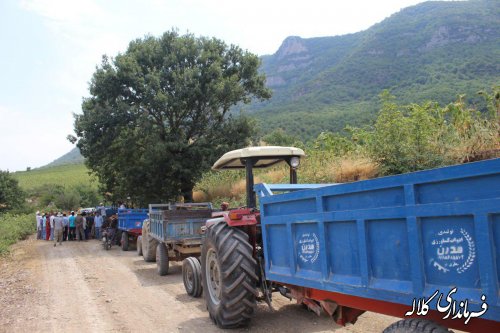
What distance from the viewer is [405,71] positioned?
6569 centimetres

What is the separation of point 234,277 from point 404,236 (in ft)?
9.71

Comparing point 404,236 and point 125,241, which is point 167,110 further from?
point 404,236

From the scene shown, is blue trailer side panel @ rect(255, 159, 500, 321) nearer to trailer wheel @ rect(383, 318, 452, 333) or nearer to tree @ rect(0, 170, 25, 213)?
trailer wheel @ rect(383, 318, 452, 333)

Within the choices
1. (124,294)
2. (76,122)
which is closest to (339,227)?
(124,294)

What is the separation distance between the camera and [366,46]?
92000mm

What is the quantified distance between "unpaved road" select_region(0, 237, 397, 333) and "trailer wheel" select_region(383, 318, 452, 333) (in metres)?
2.70

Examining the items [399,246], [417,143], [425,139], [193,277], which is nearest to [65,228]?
[193,277]

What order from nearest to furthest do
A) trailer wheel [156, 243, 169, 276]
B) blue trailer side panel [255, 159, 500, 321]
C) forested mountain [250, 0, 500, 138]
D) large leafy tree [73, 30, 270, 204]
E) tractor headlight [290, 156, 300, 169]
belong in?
blue trailer side panel [255, 159, 500, 321] < tractor headlight [290, 156, 300, 169] < trailer wheel [156, 243, 169, 276] < large leafy tree [73, 30, 270, 204] < forested mountain [250, 0, 500, 138]

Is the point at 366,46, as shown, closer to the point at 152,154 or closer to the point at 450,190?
the point at 152,154

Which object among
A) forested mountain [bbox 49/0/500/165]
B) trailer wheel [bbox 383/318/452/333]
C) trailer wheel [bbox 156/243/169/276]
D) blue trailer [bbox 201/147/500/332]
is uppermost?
forested mountain [bbox 49/0/500/165]

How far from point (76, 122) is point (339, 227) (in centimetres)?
1981

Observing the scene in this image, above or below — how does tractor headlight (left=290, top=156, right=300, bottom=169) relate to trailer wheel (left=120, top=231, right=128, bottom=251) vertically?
above

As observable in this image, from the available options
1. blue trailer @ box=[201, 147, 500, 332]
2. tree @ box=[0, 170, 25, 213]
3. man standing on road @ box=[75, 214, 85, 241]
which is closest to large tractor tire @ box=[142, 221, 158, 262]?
blue trailer @ box=[201, 147, 500, 332]

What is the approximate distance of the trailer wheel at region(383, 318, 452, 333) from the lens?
9.50 ft
